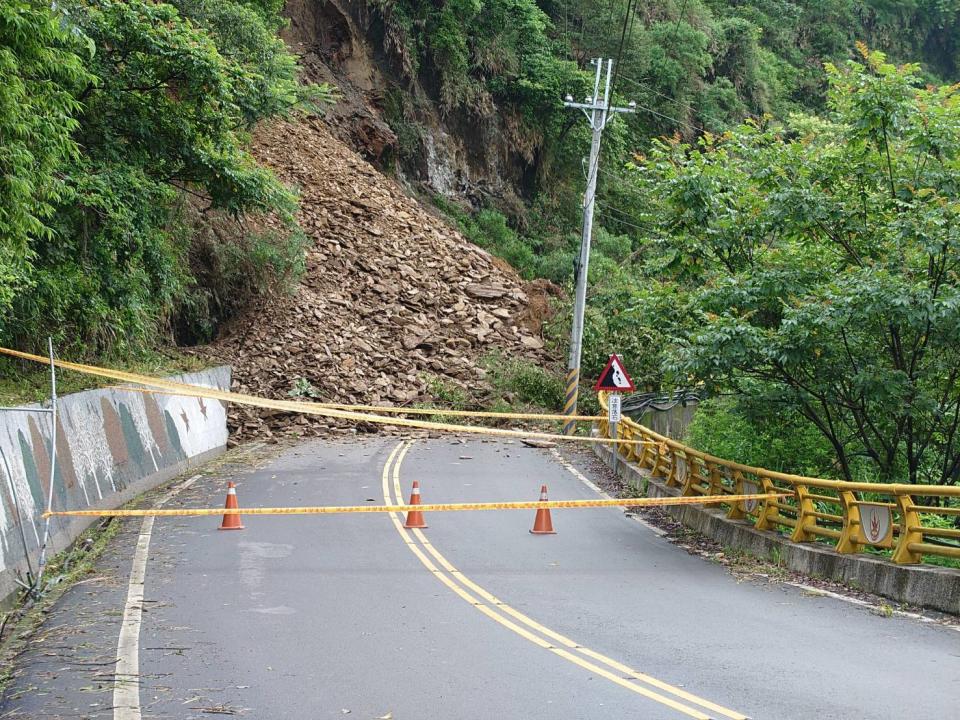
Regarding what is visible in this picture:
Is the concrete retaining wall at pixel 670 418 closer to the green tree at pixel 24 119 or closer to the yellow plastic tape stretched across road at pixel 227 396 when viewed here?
the yellow plastic tape stretched across road at pixel 227 396

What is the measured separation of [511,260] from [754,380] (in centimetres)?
2789

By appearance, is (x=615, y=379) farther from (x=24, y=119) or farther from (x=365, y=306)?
(x=365, y=306)

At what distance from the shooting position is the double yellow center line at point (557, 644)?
641 cm

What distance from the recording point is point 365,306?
101ft

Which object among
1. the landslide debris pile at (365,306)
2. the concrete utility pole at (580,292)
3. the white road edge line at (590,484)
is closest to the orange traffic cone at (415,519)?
the white road edge line at (590,484)

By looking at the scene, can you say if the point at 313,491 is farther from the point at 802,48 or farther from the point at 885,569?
the point at 802,48

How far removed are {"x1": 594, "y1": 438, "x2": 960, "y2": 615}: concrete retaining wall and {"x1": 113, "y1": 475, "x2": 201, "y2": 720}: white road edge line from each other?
7.15m

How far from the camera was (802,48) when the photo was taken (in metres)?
61.9

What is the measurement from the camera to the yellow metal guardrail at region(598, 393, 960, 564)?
31.6ft

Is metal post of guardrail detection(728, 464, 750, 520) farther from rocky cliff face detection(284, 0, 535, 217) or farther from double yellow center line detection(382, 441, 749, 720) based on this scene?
rocky cliff face detection(284, 0, 535, 217)

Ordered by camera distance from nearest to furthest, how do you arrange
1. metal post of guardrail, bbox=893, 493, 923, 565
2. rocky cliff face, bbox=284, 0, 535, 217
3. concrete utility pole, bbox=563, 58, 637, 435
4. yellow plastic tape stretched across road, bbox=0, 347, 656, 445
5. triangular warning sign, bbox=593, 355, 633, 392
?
metal post of guardrail, bbox=893, 493, 923, 565 → yellow plastic tape stretched across road, bbox=0, 347, 656, 445 → triangular warning sign, bbox=593, 355, 633, 392 → concrete utility pole, bbox=563, 58, 637, 435 → rocky cliff face, bbox=284, 0, 535, 217

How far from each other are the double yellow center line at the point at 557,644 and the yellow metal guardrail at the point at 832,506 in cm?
378

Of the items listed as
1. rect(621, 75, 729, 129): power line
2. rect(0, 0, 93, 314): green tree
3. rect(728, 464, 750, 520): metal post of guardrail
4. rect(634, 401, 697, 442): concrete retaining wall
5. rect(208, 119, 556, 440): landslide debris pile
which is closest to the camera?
rect(0, 0, 93, 314): green tree

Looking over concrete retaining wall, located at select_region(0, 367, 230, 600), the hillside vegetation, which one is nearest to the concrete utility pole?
the hillside vegetation
